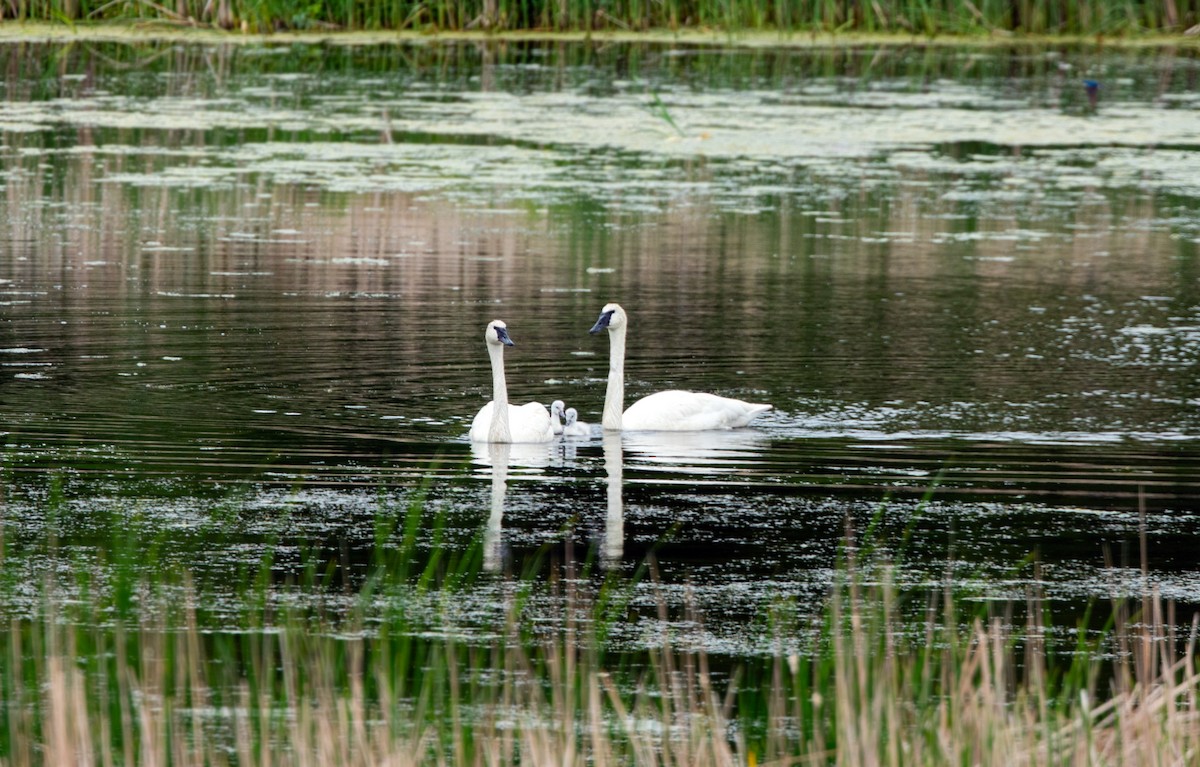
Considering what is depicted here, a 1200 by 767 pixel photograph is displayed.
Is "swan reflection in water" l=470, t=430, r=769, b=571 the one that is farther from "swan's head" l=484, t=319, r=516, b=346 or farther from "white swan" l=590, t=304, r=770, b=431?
"swan's head" l=484, t=319, r=516, b=346

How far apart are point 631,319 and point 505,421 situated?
292cm

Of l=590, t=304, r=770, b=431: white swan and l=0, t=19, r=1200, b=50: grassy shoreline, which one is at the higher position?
l=0, t=19, r=1200, b=50: grassy shoreline

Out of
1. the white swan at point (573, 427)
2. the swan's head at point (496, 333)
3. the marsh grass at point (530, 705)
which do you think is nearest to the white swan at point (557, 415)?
the white swan at point (573, 427)

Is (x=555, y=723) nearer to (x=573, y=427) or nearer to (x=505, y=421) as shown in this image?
(x=505, y=421)

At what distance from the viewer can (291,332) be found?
11164mm

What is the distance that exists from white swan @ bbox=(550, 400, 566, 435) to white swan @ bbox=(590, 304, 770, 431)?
0.23 m

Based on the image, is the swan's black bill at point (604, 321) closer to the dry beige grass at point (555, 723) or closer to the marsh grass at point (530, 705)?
the marsh grass at point (530, 705)

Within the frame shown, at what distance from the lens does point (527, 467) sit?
847 centimetres

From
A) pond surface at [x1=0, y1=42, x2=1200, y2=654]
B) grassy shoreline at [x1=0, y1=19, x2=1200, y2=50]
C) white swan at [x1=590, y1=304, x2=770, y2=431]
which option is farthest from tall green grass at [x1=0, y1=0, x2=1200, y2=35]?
white swan at [x1=590, y1=304, x2=770, y2=431]

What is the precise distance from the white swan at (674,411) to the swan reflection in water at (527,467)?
0.10 m

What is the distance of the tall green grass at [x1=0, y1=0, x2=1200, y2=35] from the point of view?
83.6 feet

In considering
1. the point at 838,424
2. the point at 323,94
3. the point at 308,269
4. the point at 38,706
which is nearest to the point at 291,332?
the point at 308,269

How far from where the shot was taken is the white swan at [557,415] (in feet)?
30.0

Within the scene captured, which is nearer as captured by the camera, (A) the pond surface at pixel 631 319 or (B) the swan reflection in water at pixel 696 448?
(A) the pond surface at pixel 631 319
